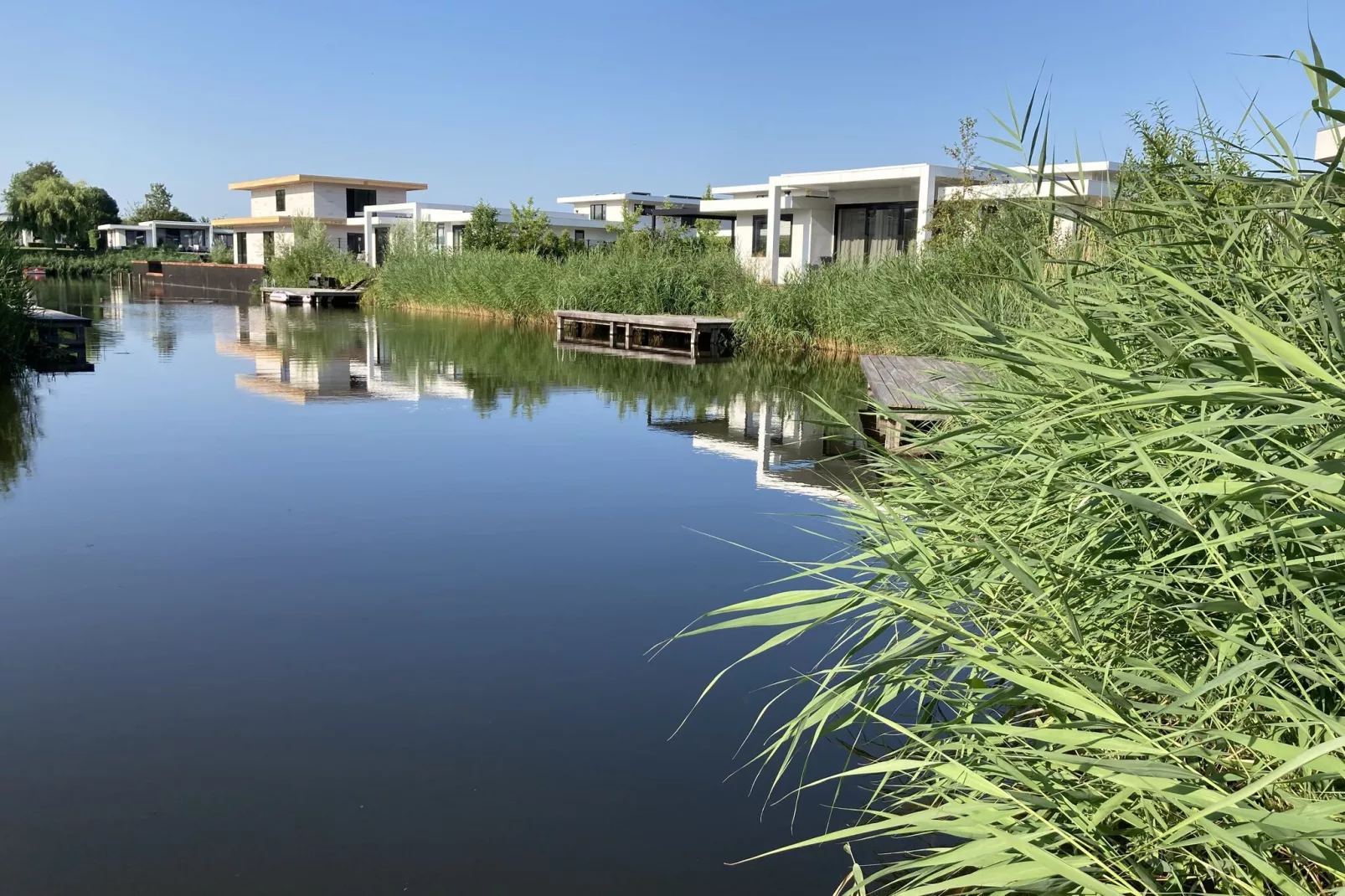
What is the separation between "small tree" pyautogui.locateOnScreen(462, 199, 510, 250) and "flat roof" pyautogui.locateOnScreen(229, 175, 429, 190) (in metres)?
16.8

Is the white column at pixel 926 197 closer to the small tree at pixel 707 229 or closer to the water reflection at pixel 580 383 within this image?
the water reflection at pixel 580 383

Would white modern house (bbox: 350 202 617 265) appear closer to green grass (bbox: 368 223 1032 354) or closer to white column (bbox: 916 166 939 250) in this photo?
green grass (bbox: 368 223 1032 354)

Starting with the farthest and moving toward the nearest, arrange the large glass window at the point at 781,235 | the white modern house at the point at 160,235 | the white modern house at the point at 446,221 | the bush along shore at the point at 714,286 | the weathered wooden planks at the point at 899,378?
the white modern house at the point at 160,235 → the white modern house at the point at 446,221 → the large glass window at the point at 781,235 → the bush along shore at the point at 714,286 → the weathered wooden planks at the point at 899,378

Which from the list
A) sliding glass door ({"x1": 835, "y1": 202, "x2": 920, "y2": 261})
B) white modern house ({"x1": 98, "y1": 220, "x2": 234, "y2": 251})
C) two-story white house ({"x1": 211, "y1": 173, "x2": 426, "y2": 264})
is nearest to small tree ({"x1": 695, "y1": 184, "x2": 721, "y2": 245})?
sliding glass door ({"x1": 835, "y1": 202, "x2": 920, "y2": 261})

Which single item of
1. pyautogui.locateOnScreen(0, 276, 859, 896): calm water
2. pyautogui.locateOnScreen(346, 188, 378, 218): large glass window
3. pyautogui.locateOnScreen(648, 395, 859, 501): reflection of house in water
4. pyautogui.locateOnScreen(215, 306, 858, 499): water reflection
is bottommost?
pyautogui.locateOnScreen(0, 276, 859, 896): calm water

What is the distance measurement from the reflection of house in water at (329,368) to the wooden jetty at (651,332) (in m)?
3.79

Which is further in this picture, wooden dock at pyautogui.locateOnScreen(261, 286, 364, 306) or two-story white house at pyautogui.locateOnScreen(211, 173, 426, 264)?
two-story white house at pyautogui.locateOnScreen(211, 173, 426, 264)

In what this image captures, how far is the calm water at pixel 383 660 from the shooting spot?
2816 millimetres

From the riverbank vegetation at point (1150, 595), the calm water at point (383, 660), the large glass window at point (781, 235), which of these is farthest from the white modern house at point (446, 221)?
the riverbank vegetation at point (1150, 595)

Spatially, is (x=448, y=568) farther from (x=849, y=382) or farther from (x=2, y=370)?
(x=2, y=370)

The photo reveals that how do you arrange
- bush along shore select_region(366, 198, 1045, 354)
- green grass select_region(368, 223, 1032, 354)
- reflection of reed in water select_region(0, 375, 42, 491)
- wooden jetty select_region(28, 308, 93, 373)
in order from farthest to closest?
wooden jetty select_region(28, 308, 93, 373) < green grass select_region(368, 223, 1032, 354) < bush along shore select_region(366, 198, 1045, 354) < reflection of reed in water select_region(0, 375, 42, 491)

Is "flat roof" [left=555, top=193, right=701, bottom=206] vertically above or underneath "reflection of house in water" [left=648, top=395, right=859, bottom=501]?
above

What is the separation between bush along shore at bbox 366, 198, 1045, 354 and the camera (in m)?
13.5

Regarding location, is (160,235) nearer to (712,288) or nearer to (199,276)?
(199,276)
